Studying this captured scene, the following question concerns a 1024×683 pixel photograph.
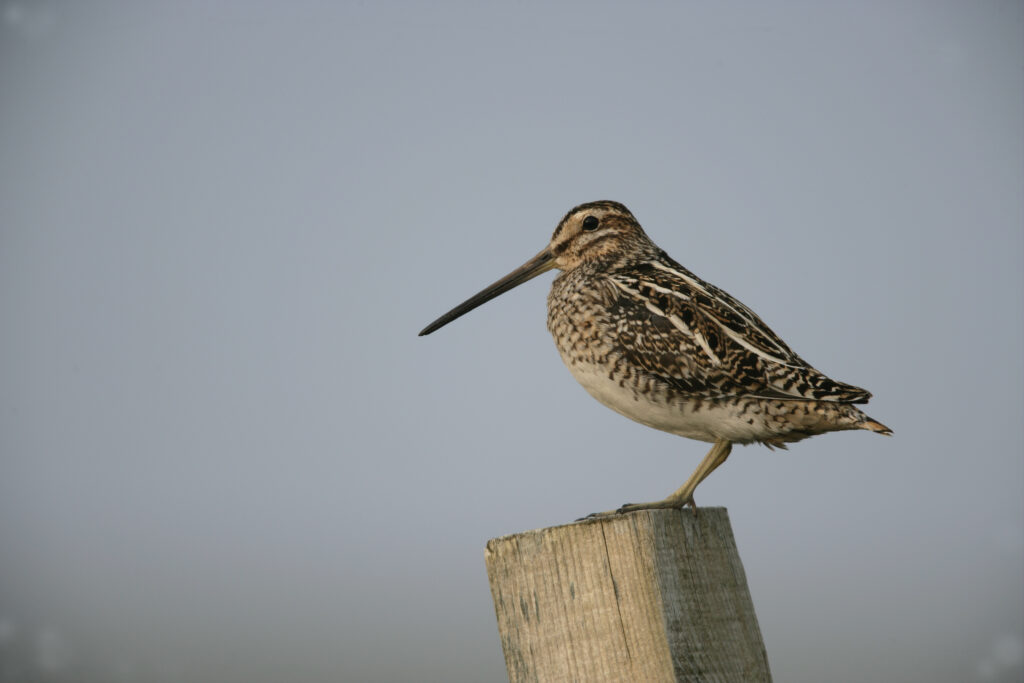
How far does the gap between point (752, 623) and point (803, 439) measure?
1.72 metres

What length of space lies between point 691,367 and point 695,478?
55 centimetres

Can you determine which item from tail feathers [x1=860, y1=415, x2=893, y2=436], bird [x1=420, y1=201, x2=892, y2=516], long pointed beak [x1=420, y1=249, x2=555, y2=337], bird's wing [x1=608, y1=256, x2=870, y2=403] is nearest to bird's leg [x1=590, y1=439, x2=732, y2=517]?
bird [x1=420, y1=201, x2=892, y2=516]

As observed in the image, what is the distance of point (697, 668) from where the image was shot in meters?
3.08

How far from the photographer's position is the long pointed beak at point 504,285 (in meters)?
6.35

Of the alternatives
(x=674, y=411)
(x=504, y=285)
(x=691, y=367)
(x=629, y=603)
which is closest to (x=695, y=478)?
(x=674, y=411)

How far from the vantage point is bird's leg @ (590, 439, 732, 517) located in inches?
166

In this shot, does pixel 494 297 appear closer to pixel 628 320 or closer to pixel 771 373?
pixel 628 320

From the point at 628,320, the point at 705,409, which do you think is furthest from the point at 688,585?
the point at 628,320

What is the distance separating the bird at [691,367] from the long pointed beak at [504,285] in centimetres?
87

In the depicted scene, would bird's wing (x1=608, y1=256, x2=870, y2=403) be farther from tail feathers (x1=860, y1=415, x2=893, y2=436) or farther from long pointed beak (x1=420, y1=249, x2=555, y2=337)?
long pointed beak (x1=420, y1=249, x2=555, y2=337)

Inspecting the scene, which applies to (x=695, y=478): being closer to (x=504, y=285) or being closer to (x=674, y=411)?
(x=674, y=411)

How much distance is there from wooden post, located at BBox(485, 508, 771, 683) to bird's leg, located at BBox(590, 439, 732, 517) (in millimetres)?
831

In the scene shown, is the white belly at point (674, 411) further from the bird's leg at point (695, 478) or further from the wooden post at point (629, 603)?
the wooden post at point (629, 603)

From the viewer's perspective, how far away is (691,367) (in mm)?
4738
